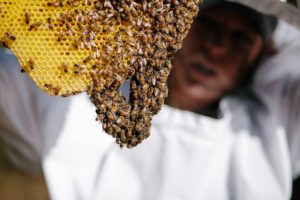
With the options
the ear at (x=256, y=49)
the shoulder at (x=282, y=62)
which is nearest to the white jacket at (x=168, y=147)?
the shoulder at (x=282, y=62)

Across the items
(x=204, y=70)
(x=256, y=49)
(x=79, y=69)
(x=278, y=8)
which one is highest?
(x=79, y=69)

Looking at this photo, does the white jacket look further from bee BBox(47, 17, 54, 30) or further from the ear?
bee BBox(47, 17, 54, 30)

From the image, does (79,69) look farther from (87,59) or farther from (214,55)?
(214,55)

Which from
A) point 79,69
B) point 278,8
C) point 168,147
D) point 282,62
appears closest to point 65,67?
point 79,69

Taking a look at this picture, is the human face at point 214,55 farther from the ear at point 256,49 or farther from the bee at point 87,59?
the bee at point 87,59

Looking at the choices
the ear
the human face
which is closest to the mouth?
the human face

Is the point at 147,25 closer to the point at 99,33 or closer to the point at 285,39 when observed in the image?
the point at 99,33
